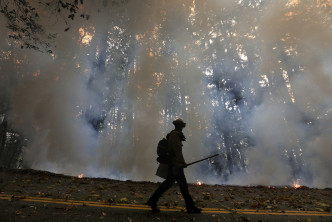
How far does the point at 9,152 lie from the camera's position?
2712 cm

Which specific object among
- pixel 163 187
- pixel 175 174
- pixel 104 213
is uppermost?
pixel 175 174

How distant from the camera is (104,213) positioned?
14.0 ft

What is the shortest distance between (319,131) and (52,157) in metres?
23.3

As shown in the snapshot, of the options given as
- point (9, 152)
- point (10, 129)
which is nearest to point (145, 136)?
point (10, 129)

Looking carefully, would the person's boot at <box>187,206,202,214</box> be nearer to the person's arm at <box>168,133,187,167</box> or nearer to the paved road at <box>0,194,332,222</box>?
the paved road at <box>0,194,332,222</box>

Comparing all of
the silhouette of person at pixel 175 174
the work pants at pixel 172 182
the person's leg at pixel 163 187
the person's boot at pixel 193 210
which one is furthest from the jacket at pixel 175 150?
the person's boot at pixel 193 210

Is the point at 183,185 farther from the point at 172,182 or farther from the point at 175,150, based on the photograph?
A: the point at 175,150

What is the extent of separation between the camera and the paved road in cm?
396

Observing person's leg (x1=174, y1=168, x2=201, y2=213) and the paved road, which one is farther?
person's leg (x1=174, y1=168, x2=201, y2=213)

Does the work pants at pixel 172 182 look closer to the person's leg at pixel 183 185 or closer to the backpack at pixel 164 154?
the person's leg at pixel 183 185

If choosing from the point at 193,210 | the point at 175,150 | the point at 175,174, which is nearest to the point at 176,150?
the point at 175,150

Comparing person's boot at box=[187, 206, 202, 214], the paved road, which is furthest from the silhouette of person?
the paved road

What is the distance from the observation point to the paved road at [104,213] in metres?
3.96

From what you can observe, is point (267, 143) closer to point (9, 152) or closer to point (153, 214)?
point (153, 214)
